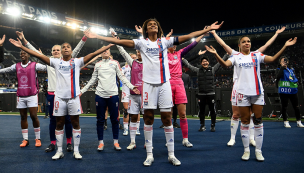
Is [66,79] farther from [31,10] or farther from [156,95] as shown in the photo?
[31,10]

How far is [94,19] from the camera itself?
3259cm

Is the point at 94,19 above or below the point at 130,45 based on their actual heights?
above

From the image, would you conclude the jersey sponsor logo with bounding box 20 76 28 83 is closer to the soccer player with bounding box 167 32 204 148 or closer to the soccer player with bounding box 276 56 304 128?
the soccer player with bounding box 167 32 204 148

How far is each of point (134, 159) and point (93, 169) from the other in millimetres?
756

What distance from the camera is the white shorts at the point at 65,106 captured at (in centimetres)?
364

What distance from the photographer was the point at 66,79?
3650mm

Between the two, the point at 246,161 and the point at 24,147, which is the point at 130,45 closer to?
the point at 246,161

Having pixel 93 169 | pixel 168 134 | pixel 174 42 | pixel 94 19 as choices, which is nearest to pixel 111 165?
pixel 93 169

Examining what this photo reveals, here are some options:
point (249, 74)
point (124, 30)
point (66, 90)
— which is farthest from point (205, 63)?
point (124, 30)

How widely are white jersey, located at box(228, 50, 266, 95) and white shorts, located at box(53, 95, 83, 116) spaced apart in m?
2.77

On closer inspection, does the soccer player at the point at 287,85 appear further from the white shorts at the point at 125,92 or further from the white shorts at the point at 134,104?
the white shorts at the point at 134,104

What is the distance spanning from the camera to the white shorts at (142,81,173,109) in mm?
3230

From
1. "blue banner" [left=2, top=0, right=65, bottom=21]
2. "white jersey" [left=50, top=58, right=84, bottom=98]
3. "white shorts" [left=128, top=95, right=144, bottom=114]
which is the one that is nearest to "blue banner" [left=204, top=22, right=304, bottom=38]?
"blue banner" [left=2, top=0, right=65, bottom=21]

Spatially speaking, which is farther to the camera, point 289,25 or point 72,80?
point 289,25
